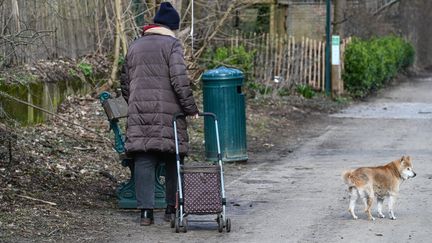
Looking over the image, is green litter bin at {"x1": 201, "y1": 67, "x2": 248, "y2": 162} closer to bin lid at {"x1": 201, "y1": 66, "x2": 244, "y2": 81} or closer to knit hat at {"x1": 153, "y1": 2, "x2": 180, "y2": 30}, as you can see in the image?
bin lid at {"x1": 201, "y1": 66, "x2": 244, "y2": 81}

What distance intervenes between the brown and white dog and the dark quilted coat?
5.43 feet

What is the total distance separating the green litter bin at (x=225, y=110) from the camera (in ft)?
44.0

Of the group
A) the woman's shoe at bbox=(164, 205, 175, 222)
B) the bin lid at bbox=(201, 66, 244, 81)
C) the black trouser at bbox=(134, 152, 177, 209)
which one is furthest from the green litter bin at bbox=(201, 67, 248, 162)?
the black trouser at bbox=(134, 152, 177, 209)

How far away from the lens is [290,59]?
25.4 meters

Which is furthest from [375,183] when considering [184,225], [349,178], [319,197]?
[184,225]

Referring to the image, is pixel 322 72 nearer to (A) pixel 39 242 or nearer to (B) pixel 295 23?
(B) pixel 295 23

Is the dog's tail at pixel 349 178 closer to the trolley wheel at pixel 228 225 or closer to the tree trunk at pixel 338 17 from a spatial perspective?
the trolley wheel at pixel 228 225

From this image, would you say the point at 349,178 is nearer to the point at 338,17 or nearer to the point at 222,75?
the point at 222,75

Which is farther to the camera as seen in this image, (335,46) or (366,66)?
(366,66)

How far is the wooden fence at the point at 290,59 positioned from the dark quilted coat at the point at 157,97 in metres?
16.2

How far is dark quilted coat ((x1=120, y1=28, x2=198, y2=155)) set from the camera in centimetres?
870

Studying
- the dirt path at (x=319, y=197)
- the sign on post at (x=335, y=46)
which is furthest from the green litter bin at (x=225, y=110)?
the sign on post at (x=335, y=46)

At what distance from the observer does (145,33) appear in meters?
8.96

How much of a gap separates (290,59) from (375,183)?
647 inches
